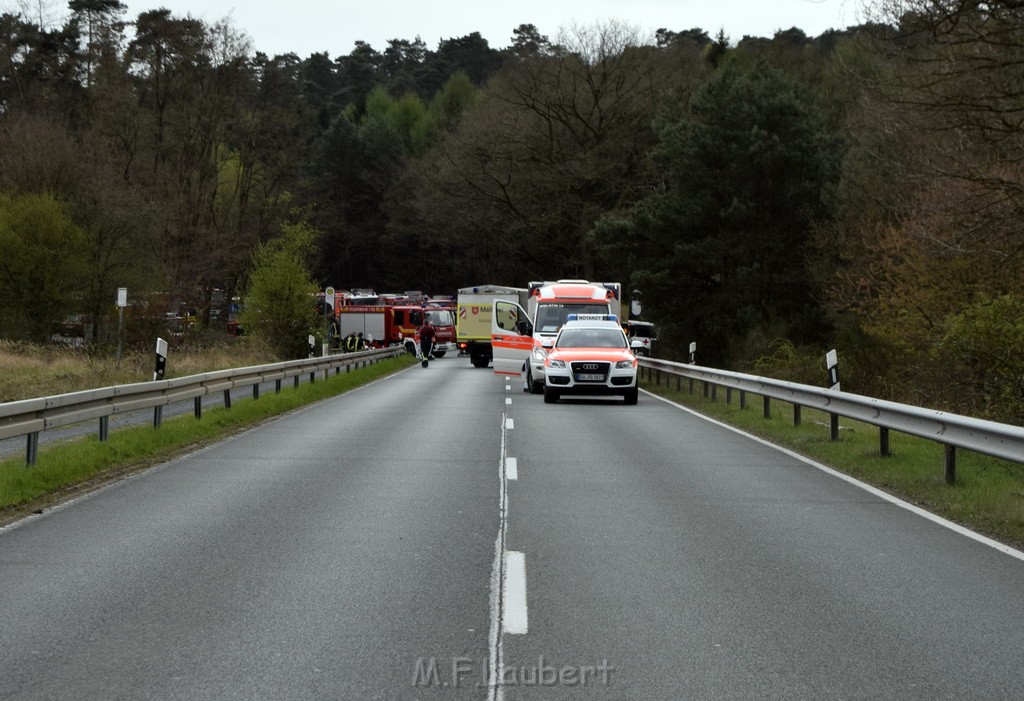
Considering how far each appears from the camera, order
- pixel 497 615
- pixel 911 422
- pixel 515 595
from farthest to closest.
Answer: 1. pixel 911 422
2. pixel 515 595
3. pixel 497 615

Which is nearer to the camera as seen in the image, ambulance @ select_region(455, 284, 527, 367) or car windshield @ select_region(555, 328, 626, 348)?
car windshield @ select_region(555, 328, 626, 348)

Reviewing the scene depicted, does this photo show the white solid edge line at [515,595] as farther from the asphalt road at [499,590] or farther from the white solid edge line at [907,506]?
the white solid edge line at [907,506]

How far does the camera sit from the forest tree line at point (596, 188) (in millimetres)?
30656

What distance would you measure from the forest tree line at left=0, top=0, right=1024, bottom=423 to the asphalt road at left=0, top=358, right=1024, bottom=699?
7.95 metres

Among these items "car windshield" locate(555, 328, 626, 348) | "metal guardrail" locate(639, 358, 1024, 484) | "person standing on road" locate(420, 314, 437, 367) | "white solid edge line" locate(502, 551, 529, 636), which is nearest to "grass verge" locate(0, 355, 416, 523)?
"white solid edge line" locate(502, 551, 529, 636)

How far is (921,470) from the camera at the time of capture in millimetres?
12828

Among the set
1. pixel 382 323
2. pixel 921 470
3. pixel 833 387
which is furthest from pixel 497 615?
pixel 382 323

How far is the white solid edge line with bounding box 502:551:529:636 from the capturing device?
6219 mm

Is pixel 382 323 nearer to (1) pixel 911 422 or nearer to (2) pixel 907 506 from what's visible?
(1) pixel 911 422

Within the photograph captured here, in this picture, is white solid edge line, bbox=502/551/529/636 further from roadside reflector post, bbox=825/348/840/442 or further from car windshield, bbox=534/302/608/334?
car windshield, bbox=534/302/608/334

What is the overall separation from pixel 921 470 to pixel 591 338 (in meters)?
14.1

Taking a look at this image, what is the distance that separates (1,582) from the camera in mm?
7215

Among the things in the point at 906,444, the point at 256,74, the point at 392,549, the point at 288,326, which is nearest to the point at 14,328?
the point at 288,326

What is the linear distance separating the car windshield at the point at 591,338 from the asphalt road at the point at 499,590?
13.2 metres
